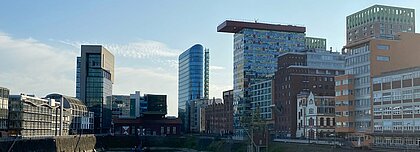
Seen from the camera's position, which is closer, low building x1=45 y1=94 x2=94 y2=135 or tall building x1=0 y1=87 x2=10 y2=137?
tall building x1=0 y1=87 x2=10 y2=137

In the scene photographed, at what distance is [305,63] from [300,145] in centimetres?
6480

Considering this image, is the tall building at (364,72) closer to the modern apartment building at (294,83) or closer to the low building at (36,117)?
the modern apartment building at (294,83)

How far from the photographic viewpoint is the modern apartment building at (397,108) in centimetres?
8688

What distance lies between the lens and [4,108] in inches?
4589

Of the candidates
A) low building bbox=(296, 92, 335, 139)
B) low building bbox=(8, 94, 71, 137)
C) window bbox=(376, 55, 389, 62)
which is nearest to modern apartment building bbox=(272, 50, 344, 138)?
low building bbox=(296, 92, 335, 139)

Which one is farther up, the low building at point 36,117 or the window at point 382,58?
the window at point 382,58

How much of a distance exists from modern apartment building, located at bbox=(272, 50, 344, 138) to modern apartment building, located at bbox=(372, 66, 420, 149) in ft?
145

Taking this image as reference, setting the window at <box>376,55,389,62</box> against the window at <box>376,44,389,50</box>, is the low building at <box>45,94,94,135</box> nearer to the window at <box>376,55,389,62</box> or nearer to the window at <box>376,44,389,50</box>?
the window at <box>376,55,389,62</box>

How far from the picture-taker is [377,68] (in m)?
102

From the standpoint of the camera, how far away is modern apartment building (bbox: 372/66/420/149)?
86875 millimetres

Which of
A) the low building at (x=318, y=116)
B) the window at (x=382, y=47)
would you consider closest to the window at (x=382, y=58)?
the window at (x=382, y=47)

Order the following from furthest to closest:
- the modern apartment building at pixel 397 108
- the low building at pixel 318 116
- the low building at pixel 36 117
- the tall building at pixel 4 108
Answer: the low building at pixel 318 116, the low building at pixel 36 117, the tall building at pixel 4 108, the modern apartment building at pixel 397 108

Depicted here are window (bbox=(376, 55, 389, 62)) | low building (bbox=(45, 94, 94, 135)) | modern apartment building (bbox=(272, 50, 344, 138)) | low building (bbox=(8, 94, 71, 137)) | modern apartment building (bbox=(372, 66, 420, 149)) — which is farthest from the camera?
low building (bbox=(45, 94, 94, 135))

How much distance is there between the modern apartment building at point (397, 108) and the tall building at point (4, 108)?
7707cm
